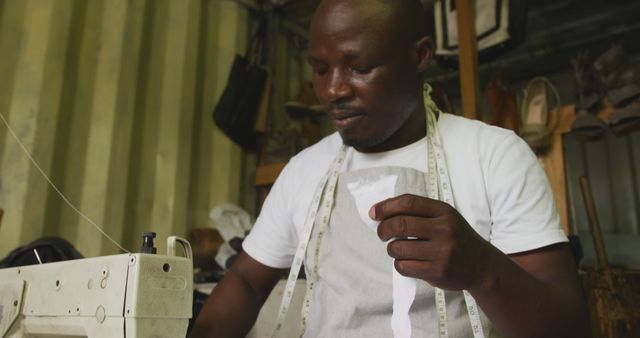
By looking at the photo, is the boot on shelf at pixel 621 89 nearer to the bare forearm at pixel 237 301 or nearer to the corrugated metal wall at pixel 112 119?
the bare forearm at pixel 237 301

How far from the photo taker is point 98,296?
0.99 meters

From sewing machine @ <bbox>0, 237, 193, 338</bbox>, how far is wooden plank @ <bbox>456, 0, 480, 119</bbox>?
1579 mm

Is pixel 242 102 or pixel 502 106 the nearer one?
pixel 502 106

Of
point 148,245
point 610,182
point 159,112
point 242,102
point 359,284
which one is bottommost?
point 359,284

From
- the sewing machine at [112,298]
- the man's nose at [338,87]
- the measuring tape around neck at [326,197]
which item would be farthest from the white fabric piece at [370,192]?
the sewing machine at [112,298]

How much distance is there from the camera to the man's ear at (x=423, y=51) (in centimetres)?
154

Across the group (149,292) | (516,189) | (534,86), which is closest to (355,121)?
(516,189)

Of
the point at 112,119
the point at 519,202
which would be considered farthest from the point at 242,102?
the point at 519,202

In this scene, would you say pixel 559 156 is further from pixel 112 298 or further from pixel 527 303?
pixel 112 298

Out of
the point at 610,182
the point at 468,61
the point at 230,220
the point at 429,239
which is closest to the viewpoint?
the point at 429,239

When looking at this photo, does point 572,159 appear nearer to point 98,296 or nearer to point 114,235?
point 114,235

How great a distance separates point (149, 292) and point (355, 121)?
74 cm

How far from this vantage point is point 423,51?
1555mm

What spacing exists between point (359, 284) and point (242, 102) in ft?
7.11
